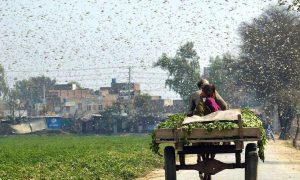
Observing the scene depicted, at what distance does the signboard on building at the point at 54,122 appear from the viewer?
10244 cm

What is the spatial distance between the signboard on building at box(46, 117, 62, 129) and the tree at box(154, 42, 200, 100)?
61.5 ft

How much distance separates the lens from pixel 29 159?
86.6 ft

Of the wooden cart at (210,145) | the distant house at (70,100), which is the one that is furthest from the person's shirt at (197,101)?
the distant house at (70,100)

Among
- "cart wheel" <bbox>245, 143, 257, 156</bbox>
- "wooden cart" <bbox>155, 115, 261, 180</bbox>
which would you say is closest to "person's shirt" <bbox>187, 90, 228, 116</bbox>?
"wooden cart" <bbox>155, 115, 261, 180</bbox>

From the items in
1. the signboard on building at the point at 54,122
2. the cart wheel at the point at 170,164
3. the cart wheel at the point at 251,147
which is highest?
the cart wheel at the point at 251,147

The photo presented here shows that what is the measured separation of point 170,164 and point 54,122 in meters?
92.8

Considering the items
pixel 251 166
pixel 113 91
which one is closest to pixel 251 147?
pixel 251 166

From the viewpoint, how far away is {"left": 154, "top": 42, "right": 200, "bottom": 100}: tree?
108838 mm

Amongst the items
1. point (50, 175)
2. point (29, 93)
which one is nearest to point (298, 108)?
point (50, 175)

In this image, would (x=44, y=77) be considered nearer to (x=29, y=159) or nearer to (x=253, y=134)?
(x=29, y=159)

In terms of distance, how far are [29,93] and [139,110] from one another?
57.5 metres

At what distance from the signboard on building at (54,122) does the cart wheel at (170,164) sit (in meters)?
91.7

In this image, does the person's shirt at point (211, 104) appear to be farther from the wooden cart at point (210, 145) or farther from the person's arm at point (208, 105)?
the wooden cart at point (210, 145)

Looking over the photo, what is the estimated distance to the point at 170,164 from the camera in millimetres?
11438
